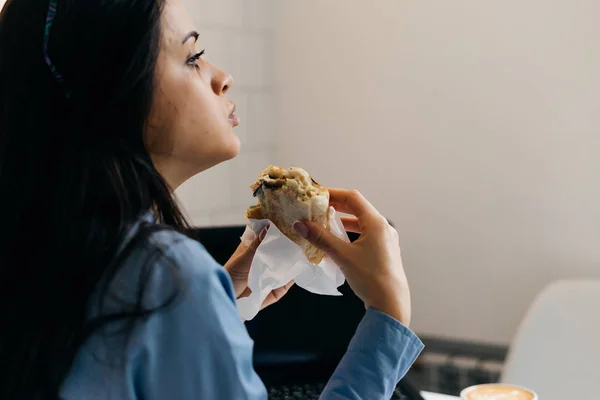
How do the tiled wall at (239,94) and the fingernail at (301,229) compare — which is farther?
the tiled wall at (239,94)

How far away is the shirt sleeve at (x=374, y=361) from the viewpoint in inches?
27.9

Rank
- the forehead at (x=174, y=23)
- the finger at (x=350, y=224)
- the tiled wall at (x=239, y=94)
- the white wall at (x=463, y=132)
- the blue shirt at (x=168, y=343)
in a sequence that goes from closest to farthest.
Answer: the blue shirt at (x=168, y=343) → the forehead at (x=174, y=23) → the finger at (x=350, y=224) → the white wall at (x=463, y=132) → the tiled wall at (x=239, y=94)

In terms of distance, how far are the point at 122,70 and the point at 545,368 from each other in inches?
44.7

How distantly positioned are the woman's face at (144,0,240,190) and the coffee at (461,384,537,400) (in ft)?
1.67

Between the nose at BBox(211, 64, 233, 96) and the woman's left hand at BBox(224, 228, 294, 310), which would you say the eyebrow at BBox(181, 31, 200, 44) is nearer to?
the nose at BBox(211, 64, 233, 96)

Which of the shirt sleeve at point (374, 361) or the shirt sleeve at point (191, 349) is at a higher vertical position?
the shirt sleeve at point (191, 349)

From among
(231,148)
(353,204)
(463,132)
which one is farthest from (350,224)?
(463,132)

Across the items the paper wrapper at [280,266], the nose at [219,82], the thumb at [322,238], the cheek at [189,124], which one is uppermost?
the nose at [219,82]

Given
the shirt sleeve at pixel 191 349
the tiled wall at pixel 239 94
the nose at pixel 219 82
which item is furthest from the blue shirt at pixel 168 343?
the tiled wall at pixel 239 94

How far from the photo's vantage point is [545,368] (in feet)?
4.77

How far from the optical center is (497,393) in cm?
101

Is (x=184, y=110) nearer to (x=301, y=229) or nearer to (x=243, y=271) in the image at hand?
(x=301, y=229)

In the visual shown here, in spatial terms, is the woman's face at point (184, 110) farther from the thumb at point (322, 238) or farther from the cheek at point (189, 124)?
the thumb at point (322, 238)

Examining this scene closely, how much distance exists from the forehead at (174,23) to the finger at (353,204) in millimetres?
277
